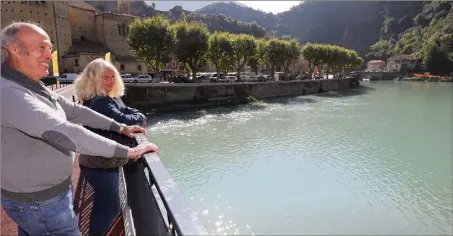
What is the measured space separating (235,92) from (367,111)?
15251 millimetres

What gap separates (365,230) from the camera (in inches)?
379

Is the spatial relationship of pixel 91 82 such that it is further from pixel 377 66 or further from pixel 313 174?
pixel 377 66

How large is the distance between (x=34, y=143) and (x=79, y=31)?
189 feet

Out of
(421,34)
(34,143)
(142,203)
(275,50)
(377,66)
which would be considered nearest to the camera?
(34,143)

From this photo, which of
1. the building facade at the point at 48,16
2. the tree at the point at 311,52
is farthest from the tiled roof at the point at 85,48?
the tree at the point at 311,52

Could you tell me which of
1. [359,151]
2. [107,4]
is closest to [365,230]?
[359,151]

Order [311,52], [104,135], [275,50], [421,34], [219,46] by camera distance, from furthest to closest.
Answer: [421,34], [311,52], [275,50], [219,46], [104,135]

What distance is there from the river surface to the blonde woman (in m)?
7.01

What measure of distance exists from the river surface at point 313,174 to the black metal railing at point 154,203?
23.8ft

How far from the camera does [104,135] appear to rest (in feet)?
10.5

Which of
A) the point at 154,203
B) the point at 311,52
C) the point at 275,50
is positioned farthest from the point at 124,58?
the point at 154,203

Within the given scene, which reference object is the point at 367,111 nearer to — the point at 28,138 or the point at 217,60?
the point at 217,60

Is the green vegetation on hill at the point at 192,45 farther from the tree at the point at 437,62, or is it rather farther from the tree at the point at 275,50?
the tree at the point at 437,62

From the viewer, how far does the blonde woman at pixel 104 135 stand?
2.99 metres
